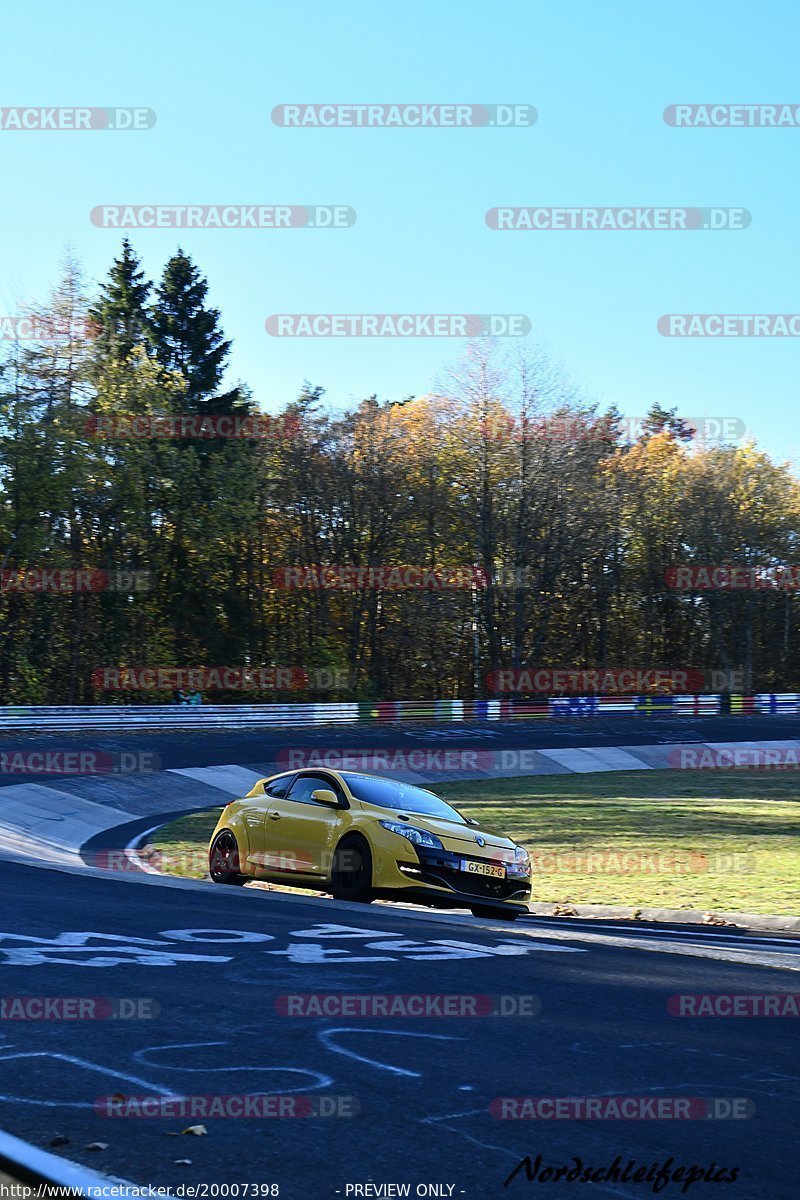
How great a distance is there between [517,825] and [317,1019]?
14.9 m

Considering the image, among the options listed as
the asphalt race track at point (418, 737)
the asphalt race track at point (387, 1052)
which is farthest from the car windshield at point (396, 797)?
the asphalt race track at point (418, 737)

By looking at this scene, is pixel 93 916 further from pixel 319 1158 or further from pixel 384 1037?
pixel 319 1158

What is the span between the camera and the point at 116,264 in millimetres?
65875

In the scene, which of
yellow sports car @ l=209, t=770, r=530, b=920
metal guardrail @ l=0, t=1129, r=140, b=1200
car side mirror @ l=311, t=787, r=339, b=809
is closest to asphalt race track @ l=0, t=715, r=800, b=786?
yellow sports car @ l=209, t=770, r=530, b=920

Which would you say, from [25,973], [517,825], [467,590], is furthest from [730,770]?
[25,973]

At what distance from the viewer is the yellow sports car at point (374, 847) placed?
39.2 feet

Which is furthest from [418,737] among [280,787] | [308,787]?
[308,787]

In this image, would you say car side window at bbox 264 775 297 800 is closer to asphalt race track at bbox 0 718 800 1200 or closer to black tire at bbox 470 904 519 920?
black tire at bbox 470 904 519 920

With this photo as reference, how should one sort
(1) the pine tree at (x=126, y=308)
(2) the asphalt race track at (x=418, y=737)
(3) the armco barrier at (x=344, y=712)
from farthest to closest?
1. (1) the pine tree at (x=126, y=308)
2. (3) the armco barrier at (x=344, y=712)
3. (2) the asphalt race track at (x=418, y=737)

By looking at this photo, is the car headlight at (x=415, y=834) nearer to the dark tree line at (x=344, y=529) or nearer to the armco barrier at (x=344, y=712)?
the armco barrier at (x=344, y=712)

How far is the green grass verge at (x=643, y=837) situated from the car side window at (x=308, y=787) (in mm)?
2722

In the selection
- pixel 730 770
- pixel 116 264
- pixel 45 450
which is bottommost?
pixel 730 770

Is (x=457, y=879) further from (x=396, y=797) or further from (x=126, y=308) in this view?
(x=126, y=308)

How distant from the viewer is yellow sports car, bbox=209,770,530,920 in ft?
39.2
